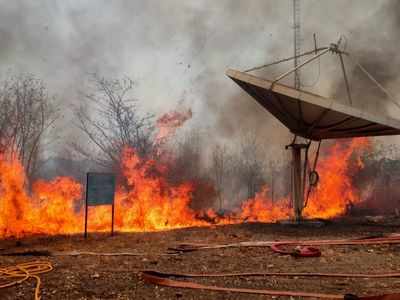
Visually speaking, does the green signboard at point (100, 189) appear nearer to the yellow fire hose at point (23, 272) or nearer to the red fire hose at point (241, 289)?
the yellow fire hose at point (23, 272)

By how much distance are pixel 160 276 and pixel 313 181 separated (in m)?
12.6

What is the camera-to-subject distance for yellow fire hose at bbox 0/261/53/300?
741cm

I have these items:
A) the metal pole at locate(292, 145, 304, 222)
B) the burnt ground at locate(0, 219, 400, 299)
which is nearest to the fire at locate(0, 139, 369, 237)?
the burnt ground at locate(0, 219, 400, 299)

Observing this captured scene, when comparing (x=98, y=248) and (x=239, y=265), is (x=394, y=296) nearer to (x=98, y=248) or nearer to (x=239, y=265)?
(x=239, y=265)

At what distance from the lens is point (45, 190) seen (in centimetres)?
1777

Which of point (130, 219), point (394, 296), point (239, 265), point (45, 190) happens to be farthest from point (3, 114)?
point (394, 296)

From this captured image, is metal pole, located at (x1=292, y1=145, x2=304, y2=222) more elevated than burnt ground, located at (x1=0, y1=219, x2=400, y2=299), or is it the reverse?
metal pole, located at (x1=292, y1=145, x2=304, y2=222)

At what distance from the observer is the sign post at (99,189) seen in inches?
569

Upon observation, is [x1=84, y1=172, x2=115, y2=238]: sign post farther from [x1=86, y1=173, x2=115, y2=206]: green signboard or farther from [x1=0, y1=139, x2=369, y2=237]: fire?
[x1=0, y1=139, x2=369, y2=237]: fire

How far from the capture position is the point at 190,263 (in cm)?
981

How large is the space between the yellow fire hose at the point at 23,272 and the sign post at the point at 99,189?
16.7 feet

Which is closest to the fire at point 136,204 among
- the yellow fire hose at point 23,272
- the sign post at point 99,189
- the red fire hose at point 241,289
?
the sign post at point 99,189

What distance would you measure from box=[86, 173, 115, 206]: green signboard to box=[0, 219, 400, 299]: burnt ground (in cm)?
135

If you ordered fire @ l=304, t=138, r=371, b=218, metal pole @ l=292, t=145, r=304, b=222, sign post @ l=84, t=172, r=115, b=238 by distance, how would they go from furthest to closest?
fire @ l=304, t=138, r=371, b=218 → metal pole @ l=292, t=145, r=304, b=222 → sign post @ l=84, t=172, r=115, b=238
